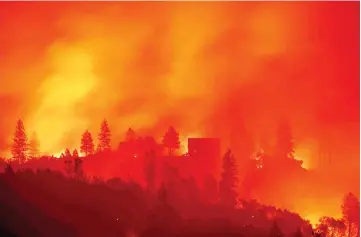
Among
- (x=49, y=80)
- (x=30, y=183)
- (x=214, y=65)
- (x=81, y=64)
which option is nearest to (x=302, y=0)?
(x=214, y=65)

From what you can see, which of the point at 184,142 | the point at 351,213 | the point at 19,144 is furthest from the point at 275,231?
the point at 19,144

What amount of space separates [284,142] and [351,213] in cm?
1618

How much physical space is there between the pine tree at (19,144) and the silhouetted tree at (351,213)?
41.4 m

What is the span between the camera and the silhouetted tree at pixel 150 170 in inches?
2291

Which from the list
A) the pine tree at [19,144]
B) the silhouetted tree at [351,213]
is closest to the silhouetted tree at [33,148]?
the pine tree at [19,144]

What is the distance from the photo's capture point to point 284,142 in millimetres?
73750

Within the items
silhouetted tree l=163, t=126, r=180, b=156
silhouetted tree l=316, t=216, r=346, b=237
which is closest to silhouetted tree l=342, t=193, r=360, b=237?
silhouetted tree l=316, t=216, r=346, b=237

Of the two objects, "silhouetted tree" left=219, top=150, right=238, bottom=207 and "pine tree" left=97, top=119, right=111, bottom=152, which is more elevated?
"pine tree" left=97, top=119, right=111, bottom=152

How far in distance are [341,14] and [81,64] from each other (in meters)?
37.6

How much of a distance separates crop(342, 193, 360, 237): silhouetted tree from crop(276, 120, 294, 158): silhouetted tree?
1206cm

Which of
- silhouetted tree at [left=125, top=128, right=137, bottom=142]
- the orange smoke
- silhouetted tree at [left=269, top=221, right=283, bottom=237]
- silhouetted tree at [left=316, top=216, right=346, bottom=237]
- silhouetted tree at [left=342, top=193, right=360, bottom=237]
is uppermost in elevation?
the orange smoke

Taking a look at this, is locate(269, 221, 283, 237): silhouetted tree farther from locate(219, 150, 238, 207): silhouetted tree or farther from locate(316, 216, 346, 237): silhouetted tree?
locate(316, 216, 346, 237): silhouetted tree

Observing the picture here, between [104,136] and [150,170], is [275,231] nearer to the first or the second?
[150,170]

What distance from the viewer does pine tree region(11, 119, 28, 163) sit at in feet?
205
